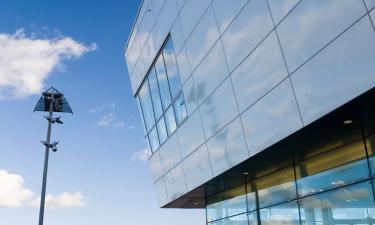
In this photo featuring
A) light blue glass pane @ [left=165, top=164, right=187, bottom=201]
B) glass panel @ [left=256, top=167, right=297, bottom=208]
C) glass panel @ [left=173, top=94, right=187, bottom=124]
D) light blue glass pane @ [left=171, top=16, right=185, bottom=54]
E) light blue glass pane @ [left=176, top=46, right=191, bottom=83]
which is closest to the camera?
glass panel @ [left=256, top=167, right=297, bottom=208]

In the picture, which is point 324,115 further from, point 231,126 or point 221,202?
point 221,202

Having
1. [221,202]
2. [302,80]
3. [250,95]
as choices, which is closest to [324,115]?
[302,80]

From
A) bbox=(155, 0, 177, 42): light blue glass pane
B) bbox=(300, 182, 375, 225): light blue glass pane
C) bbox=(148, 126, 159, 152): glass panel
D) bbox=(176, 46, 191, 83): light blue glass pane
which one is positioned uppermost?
bbox=(155, 0, 177, 42): light blue glass pane

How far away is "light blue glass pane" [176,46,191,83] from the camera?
15977mm

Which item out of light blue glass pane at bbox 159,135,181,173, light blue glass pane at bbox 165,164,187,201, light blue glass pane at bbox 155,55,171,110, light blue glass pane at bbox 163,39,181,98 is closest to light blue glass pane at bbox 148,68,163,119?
light blue glass pane at bbox 155,55,171,110

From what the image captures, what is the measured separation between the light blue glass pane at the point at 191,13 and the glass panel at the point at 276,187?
618cm

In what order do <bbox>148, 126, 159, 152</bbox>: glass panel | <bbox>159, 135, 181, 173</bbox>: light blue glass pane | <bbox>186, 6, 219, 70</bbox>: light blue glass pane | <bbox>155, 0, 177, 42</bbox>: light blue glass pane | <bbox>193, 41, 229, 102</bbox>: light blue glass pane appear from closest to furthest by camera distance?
<bbox>193, 41, 229, 102</bbox>: light blue glass pane, <bbox>186, 6, 219, 70</bbox>: light blue glass pane, <bbox>155, 0, 177, 42</bbox>: light blue glass pane, <bbox>159, 135, 181, 173</bbox>: light blue glass pane, <bbox>148, 126, 159, 152</bbox>: glass panel

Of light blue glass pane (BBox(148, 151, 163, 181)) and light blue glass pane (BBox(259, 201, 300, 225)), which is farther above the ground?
light blue glass pane (BBox(148, 151, 163, 181))

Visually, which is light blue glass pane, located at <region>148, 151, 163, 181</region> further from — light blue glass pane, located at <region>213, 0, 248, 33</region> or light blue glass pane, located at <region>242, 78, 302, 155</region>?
light blue glass pane, located at <region>213, 0, 248, 33</region>

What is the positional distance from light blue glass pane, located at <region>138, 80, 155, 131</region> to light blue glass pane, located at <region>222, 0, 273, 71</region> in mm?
8567

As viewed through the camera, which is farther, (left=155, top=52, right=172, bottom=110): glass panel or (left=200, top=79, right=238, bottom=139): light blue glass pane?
(left=155, top=52, right=172, bottom=110): glass panel

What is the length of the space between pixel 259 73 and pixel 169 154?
8.44 metres

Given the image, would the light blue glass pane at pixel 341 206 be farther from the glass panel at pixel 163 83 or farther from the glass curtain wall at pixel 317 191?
the glass panel at pixel 163 83

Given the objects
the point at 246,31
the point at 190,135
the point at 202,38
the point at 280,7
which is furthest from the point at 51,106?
the point at 280,7
